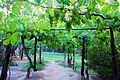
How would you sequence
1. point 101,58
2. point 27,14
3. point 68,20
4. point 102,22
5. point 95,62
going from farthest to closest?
point 95,62 < point 101,58 < point 27,14 < point 102,22 < point 68,20

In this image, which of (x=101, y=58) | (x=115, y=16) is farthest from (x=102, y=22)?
(x=101, y=58)

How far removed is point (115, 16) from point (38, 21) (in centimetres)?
219

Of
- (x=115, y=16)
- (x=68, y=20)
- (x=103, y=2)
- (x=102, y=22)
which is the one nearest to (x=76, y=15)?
(x=68, y=20)

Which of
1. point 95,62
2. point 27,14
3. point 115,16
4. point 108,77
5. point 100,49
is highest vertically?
point 27,14

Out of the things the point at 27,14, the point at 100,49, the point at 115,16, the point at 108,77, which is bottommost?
the point at 108,77

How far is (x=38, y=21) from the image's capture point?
3.44m

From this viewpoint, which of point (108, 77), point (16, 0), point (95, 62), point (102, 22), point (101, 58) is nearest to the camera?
point (16, 0)

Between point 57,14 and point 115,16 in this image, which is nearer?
point 57,14

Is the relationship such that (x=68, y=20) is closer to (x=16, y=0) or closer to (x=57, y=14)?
(x=57, y=14)

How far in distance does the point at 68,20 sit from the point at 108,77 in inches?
180

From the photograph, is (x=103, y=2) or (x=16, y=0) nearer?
(x=16, y=0)

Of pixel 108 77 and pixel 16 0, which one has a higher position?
pixel 16 0

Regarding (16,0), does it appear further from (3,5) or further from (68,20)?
(68,20)

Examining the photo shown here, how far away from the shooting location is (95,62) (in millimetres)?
6484
